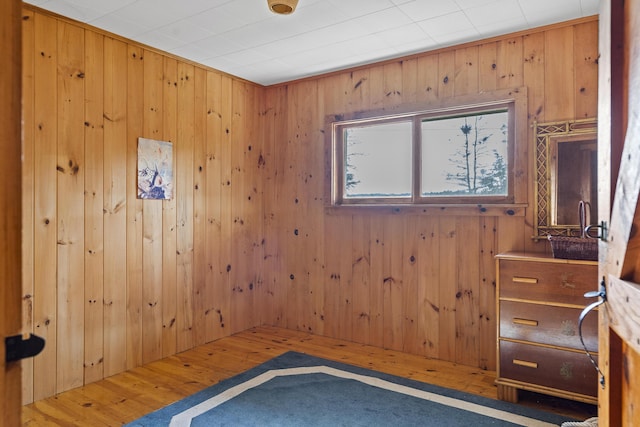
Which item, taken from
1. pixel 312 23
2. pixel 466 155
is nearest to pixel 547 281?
pixel 466 155

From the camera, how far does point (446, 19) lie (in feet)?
8.76

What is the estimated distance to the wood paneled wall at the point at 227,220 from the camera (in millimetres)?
2637

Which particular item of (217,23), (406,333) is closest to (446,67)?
(217,23)

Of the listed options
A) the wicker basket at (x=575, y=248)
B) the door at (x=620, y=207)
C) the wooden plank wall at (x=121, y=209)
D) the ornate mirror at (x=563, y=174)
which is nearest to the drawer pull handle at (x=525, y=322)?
the wicker basket at (x=575, y=248)

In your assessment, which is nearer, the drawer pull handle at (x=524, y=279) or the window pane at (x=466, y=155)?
the drawer pull handle at (x=524, y=279)

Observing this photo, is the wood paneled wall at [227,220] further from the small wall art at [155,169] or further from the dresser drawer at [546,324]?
the dresser drawer at [546,324]

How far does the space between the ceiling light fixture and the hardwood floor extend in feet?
7.89

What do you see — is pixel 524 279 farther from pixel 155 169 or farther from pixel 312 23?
pixel 155 169

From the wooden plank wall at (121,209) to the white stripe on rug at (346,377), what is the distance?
2.92 ft

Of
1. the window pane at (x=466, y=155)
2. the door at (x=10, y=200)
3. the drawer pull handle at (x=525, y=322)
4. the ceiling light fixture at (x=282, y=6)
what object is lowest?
the drawer pull handle at (x=525, y=322)

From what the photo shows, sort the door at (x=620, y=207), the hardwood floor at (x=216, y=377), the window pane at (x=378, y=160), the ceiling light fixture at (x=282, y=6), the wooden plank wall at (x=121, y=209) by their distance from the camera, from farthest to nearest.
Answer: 1. the window pane at (x=378, y=160)
2. the wooden plank wall at (x=121, y=209)
3. the hardwood floor at (x=216, y=377)
4. the ceiling light fixture at (x=282, y=6)
5. the door at (x=620, y=207)

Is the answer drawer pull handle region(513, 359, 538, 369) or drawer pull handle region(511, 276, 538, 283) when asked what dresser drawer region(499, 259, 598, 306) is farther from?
drawer pull handle region(513, 359, 538, 369)

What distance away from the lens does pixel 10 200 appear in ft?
2.19

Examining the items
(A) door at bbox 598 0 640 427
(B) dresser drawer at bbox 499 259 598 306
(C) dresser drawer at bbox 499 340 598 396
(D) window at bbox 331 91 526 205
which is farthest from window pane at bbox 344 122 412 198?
(A) door at bbox 598 0 640 427
